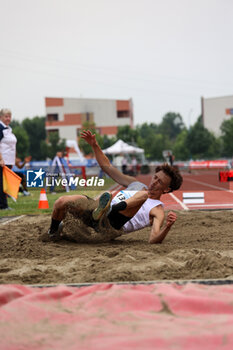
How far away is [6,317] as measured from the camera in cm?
232

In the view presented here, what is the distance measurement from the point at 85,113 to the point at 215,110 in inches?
1035

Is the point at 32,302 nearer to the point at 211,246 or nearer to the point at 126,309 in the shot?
the point at 126,309

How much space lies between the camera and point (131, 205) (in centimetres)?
441

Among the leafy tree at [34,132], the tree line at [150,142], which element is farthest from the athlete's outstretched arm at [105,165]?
the leafy tree at [34,132]

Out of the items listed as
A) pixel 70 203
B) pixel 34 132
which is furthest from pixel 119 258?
pixel 34 132

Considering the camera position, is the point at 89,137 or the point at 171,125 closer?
the point at 89,137

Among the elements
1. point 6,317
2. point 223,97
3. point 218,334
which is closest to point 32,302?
point 6,317

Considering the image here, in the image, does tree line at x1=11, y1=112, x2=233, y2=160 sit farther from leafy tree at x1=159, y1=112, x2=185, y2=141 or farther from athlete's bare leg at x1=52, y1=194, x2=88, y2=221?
leafy tree at x1=159, y1=112, x2=185, y2=141

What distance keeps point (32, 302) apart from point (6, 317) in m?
0.24

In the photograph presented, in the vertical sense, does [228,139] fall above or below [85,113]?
below

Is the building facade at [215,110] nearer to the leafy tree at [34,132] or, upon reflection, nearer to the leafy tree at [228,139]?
the leafy tree at [228,139]

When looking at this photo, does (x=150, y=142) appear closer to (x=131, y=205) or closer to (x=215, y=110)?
(x=215, y=110)

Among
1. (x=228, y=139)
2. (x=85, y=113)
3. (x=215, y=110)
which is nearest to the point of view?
(x=228, y=139)

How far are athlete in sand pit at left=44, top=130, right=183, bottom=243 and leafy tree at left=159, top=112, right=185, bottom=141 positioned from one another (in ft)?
484
